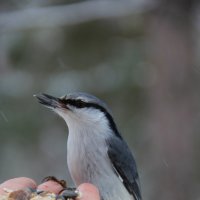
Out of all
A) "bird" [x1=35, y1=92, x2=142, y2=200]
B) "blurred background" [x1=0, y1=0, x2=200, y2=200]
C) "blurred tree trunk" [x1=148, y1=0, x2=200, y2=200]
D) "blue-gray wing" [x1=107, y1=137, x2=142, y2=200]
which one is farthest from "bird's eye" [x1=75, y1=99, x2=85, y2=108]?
"blurred tree trunk" [x1=148, y1=0, x2=200, y2=200]

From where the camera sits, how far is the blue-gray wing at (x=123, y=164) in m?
4.60

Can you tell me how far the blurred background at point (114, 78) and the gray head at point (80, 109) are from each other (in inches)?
124

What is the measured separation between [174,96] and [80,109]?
3.68 m

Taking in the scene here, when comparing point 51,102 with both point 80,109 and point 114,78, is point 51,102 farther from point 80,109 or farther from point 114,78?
point 114,78

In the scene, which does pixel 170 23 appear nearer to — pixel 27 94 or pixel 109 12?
pixel 109 12

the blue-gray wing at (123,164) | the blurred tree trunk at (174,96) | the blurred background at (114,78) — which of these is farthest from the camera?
the blurred background at (114,78)

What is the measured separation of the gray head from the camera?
4.41 m

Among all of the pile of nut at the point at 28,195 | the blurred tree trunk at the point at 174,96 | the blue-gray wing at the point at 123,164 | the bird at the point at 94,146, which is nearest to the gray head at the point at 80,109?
the bird at the point at 94,146

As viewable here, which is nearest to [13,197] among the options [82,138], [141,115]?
[82,138]

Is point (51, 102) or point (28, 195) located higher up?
point (51, 102)

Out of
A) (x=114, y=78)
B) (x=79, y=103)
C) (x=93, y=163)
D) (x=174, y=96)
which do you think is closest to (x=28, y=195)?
(x=93, y=163)

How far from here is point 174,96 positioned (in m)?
8.03

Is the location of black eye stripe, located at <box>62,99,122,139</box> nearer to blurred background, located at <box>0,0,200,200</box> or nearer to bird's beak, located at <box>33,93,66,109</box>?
bird's beak, located at <box>33,93,66,109</box>

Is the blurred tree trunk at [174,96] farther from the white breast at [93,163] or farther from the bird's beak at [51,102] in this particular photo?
the bird's beak at [51,102]
